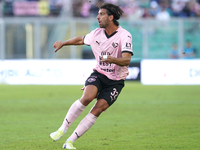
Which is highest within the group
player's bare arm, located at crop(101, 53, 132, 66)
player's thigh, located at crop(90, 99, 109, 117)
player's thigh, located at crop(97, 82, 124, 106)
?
player's bare arm, located at crop(101, 53, 132, 66)

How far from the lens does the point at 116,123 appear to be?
28.0 feet

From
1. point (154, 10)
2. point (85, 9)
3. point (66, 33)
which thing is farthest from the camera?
point (154, 10)

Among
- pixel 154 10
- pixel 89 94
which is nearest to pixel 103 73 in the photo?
pixel 89 94

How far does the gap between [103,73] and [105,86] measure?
0.20 m

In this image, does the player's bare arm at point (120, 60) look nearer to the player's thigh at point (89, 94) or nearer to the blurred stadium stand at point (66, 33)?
the player's thigh at point (89, 94)

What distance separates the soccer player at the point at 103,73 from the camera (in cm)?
566

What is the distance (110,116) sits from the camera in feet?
32.0

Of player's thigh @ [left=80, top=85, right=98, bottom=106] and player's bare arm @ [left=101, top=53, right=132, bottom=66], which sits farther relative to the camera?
player's thigh @ [left=80, top=85, right=98, bottom=106]

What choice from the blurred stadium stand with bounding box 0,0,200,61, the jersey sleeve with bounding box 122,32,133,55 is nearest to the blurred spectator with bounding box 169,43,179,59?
the blurred stadium stand with bounding box 0,0,200,61

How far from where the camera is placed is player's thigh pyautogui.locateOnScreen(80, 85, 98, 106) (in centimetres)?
566

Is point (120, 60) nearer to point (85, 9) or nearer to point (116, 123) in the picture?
point (116, 123)

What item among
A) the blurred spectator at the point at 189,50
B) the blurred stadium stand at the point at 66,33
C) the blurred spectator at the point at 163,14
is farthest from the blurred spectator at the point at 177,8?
the blurred spectator at the point at 189,50

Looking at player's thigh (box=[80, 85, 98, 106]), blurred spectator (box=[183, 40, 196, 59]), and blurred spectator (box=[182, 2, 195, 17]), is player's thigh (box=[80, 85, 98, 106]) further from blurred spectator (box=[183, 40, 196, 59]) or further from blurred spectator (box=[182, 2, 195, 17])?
blurred spectator (box=[182, 2, 195, 17])

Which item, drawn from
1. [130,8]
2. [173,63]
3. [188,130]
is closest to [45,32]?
[130,8]
